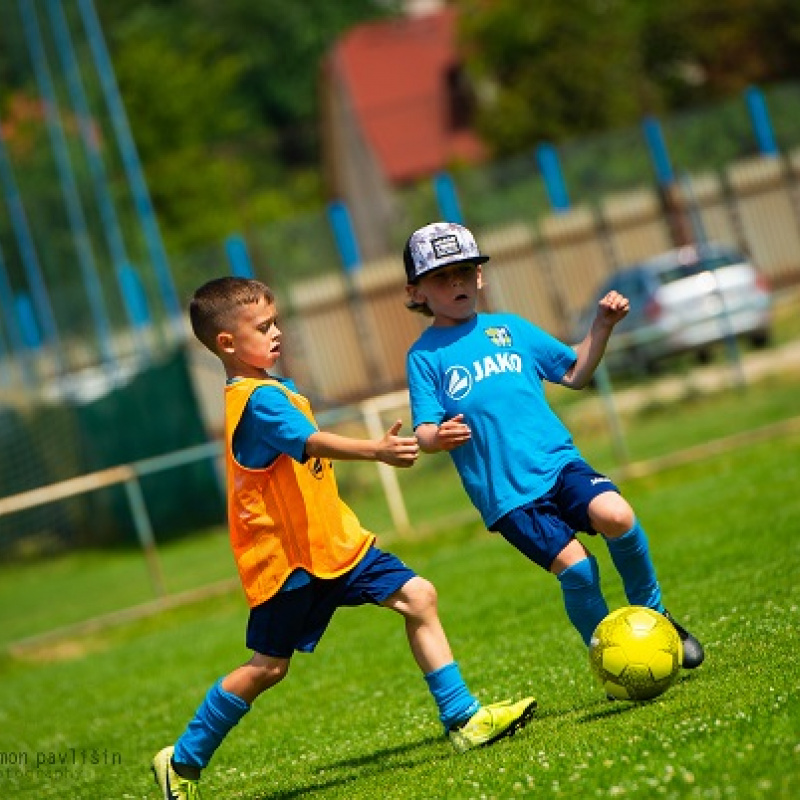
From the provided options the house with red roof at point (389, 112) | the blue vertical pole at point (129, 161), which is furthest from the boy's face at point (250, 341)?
the house with red roof at point (389, 112)

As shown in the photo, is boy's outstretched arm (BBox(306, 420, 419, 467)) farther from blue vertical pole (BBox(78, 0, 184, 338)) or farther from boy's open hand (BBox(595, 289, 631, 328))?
blue vertical pole (BBox(78, 0, 184, 338))

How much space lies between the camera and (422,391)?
7.26m

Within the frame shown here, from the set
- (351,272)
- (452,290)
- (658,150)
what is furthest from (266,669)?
(658,150)

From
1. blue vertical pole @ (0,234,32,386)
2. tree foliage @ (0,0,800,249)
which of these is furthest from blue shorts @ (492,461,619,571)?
blue vertical pole @ (0,234,32,386)

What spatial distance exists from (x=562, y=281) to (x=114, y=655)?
1898 centimetres

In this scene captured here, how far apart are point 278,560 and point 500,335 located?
1.36 metres

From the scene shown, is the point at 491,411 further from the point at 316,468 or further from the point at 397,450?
the point at 397,450

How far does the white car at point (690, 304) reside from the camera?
22.0 meters

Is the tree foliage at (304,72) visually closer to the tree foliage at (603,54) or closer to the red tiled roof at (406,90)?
the tree foliage at (603,54)

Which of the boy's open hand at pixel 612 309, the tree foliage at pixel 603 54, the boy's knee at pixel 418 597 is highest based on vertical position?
the tree foliage at pixel 603 54

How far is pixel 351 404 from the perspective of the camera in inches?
703

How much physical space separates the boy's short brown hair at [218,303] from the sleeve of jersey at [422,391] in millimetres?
645

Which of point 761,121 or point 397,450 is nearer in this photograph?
point 397,450

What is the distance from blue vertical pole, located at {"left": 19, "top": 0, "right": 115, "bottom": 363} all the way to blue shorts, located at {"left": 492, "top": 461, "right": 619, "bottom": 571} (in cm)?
2358
